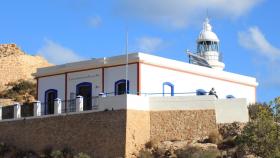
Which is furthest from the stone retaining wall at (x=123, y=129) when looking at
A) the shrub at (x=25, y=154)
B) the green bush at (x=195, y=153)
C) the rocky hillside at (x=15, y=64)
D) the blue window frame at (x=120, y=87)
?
the rocky hillside at (x=15, y=64)

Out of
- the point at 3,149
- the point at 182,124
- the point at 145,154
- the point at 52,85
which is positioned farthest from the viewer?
the point at 52,85

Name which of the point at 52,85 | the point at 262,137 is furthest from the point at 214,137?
the point at 52,85

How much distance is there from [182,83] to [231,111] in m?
5.59

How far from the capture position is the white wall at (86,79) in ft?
146

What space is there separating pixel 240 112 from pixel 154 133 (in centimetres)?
487

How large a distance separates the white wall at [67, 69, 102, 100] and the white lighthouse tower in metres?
12.4

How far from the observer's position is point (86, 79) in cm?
4522

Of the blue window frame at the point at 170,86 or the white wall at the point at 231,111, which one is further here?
the blue window frame at the point at 170,86

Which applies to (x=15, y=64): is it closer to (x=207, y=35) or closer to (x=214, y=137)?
(x=207, y=35)

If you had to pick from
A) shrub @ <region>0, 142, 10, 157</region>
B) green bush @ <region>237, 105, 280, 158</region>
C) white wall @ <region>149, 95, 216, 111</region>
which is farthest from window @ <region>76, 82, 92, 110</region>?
green bush @ <region>237, 105, 280, 158</region>

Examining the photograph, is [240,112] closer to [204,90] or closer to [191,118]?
[191,118]

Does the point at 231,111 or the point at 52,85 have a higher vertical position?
the point at 52,85

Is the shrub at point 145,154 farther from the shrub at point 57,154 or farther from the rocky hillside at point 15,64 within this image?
the rocky hillside at point 15,64

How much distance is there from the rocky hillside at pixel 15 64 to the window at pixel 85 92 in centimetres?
2549
